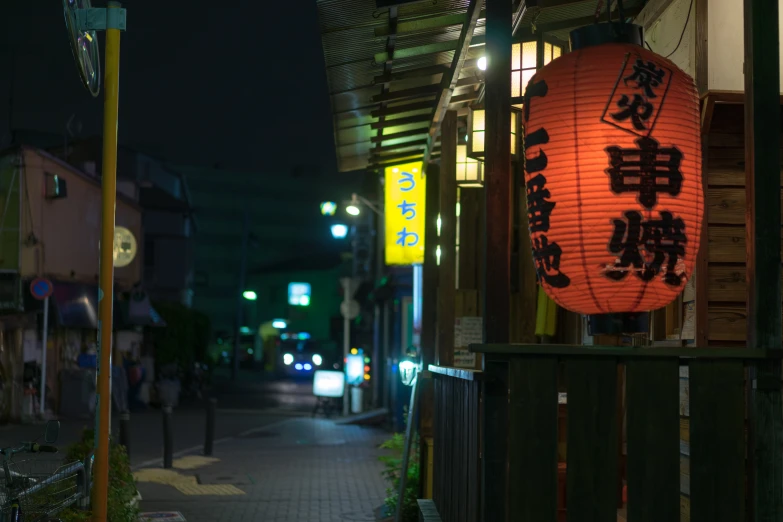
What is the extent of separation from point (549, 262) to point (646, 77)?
1.29 metres

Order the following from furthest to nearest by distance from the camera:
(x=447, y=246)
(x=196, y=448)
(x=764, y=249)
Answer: (x=196, y=448), (x=447, y=246), (x=764, y=249)

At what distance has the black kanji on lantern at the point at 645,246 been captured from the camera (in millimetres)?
5723

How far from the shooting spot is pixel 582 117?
5.88 m

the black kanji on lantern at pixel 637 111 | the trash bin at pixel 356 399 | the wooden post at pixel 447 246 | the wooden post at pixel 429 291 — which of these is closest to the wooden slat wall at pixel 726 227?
the black kanji on lantern at pixel 637 111

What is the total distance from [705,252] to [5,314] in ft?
82.4

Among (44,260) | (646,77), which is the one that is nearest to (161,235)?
(44,260)

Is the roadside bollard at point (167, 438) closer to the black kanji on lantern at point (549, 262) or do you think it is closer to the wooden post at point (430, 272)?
the wooden post at point (430, 272)

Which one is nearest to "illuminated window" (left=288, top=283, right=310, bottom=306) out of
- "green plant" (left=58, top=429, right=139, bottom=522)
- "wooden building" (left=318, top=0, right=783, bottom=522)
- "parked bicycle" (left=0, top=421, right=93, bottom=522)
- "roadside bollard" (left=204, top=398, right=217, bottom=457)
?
"roadside bollard" (left=204, top=398, right=217, bottom=457)

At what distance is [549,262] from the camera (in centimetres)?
601

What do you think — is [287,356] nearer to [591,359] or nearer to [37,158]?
[37,158]

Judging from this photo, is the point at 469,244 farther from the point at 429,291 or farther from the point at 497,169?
the point at 497,169

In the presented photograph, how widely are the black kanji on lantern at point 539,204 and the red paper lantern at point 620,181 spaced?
12 millimetres

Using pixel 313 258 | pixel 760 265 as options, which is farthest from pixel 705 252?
pixel 313 258

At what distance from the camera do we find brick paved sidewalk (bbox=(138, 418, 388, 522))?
13.8m
